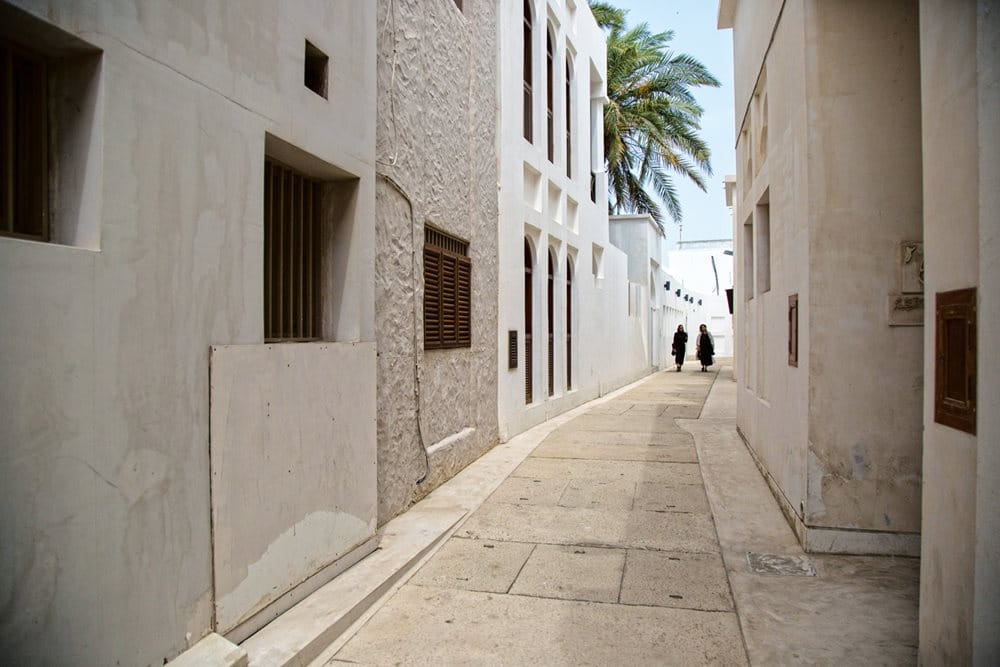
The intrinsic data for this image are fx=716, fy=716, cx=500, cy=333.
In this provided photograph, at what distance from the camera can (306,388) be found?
4012 millimetres

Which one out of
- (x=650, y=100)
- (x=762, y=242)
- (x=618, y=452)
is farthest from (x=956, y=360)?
(x=650, y=100)

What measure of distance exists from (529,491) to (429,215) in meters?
2.77

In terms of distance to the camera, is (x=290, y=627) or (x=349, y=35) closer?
(x=290, y=627)

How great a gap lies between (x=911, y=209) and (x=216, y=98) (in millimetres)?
4281

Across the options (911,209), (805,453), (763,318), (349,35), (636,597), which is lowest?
(636,597)

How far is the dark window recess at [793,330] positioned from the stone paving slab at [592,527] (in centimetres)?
148

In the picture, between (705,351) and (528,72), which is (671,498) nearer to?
(528,72)

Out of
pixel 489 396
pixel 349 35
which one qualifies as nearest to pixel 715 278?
pixel 489 396

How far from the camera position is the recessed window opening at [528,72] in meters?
10.9

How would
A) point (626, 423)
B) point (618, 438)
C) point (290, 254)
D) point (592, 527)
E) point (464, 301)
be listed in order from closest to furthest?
point (290, 254) < point (592, 527) < point (464, 301) < point (618, 438) < point (626, 423)

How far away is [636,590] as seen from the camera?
4.43 metres

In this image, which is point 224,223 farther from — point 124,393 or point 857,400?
point 857,400

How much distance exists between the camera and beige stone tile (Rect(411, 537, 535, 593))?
458cm

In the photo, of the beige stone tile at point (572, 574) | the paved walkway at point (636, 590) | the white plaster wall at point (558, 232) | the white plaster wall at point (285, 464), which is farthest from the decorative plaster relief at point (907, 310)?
the white plaster wall at point (558, 232)
